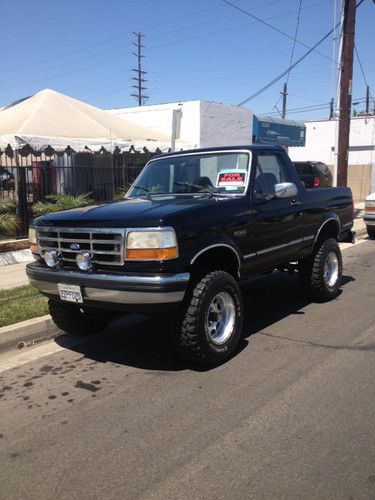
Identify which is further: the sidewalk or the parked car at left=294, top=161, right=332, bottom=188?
the parked car at left=294, top=161, right=332, bottom=188

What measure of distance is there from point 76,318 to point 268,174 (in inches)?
103

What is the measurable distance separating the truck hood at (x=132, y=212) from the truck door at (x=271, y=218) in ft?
1.88

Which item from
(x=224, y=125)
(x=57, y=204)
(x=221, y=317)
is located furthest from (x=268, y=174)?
(x=224, y=125)

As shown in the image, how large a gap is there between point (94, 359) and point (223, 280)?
1489 millimetres

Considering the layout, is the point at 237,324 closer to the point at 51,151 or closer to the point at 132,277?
the point at 132,277

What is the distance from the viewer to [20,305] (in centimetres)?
602

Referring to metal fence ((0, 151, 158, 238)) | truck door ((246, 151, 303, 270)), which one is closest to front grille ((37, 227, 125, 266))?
truck door ((246, 151, 303, 270))

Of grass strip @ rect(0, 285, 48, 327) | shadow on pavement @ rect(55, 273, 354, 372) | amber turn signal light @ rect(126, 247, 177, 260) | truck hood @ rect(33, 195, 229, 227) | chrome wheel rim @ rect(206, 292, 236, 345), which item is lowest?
shadow on pavement @ rect(55, 273, 354, 372)

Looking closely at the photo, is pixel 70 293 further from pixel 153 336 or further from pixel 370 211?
pixel 370 211

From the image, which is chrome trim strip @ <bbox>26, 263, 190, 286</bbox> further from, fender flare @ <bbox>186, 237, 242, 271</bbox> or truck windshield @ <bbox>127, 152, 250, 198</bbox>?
truck windshield @ <bbox>127, 152, 250, 198</bbox>

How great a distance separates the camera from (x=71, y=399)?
395 cm

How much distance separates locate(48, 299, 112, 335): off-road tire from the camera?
5186 mm

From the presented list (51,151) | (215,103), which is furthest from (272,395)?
(215,103)

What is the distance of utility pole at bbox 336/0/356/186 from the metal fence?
632 centimetres
